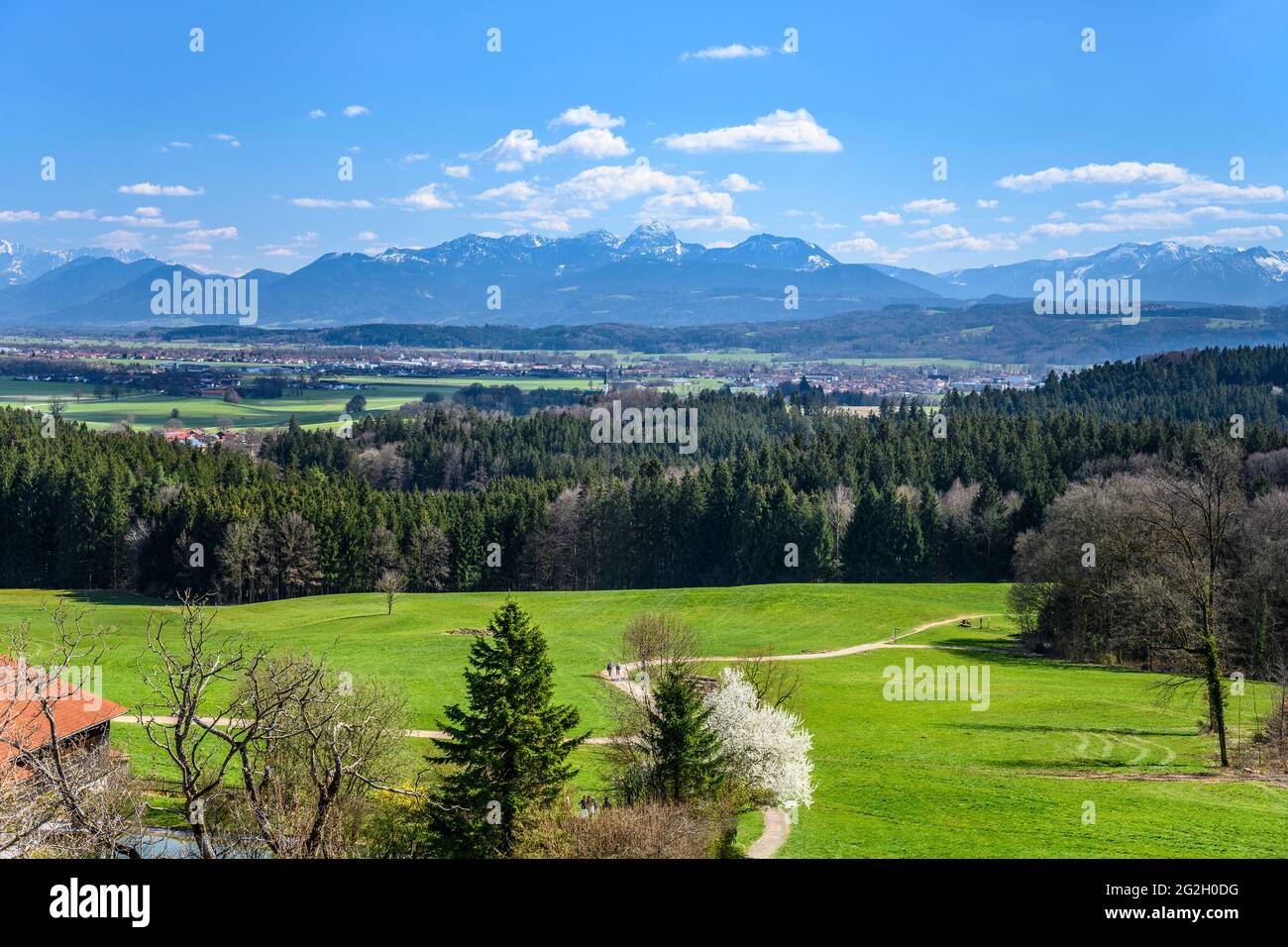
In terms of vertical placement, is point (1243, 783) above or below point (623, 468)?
below

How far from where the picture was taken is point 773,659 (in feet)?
187

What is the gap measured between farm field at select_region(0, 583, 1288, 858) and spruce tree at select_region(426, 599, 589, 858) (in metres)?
6.65

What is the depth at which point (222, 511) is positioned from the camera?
85.4 meters

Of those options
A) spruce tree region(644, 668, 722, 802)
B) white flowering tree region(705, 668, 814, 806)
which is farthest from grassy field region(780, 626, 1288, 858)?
spruce tree region(644, 668, 722, 802)

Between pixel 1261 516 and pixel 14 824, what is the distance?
66241mm

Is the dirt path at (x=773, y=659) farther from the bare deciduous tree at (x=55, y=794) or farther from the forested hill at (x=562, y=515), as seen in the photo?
the forested hill at (x=562, y=515)

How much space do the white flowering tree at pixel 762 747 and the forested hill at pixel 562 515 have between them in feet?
200

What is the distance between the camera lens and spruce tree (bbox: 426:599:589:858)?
25.6 meters

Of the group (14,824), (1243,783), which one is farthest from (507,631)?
(1243,783)

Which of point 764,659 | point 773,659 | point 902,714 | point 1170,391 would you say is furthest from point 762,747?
point 1170,391

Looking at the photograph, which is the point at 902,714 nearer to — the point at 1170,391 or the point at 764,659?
the point at 764,659

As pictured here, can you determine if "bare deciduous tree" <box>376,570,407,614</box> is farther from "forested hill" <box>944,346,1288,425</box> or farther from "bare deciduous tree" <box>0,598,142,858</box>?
"forested hill" <box>944,346,1288,425</box>

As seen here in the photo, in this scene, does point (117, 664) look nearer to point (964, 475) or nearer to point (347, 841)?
point (347, 841)
